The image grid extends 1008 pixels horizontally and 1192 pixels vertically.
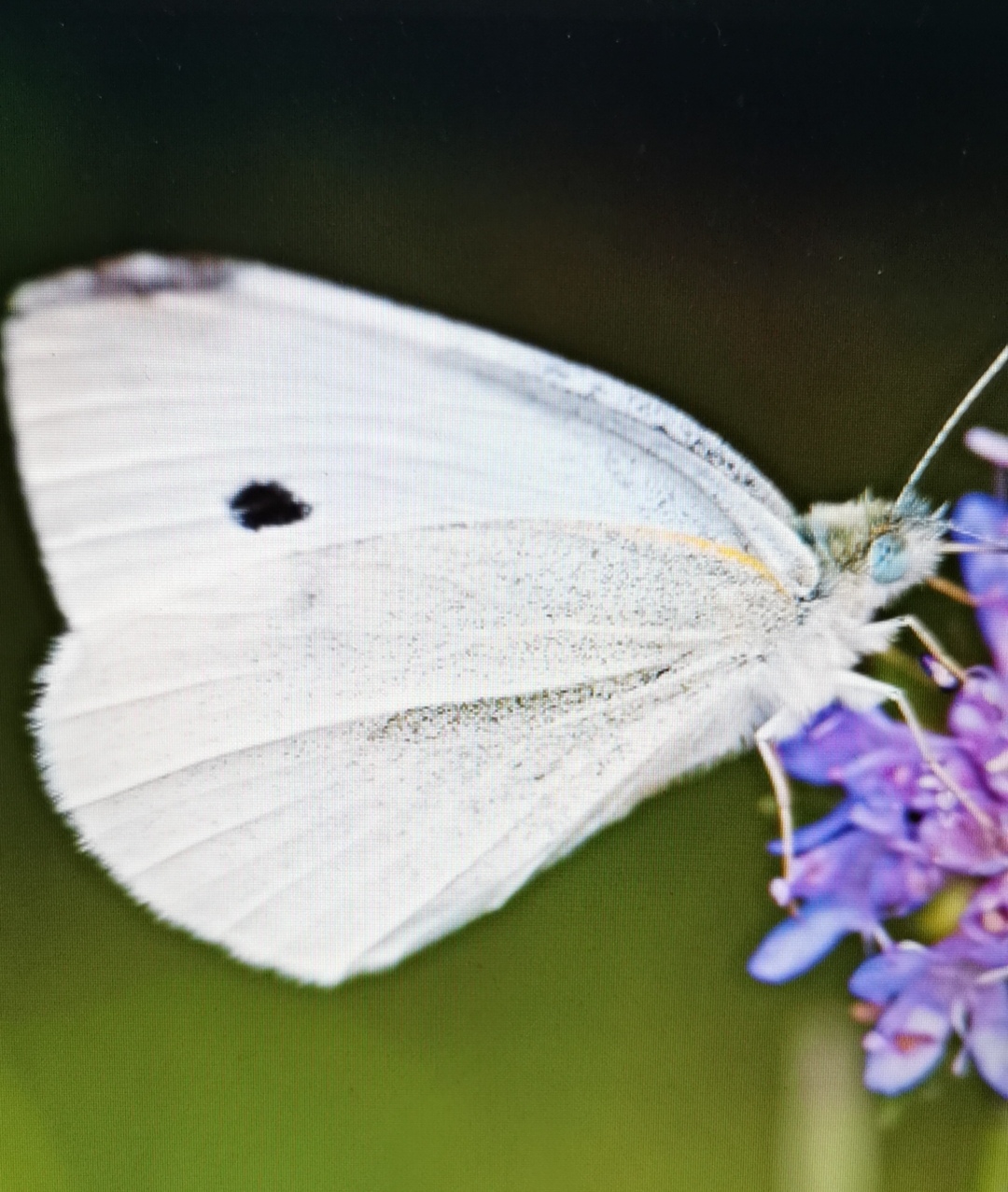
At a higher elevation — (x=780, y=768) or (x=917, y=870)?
(x=780, y=768)

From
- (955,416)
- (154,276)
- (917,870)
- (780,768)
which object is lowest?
(917,870)

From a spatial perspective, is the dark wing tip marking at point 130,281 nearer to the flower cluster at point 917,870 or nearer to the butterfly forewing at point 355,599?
the butterfly forewing at point 355,599

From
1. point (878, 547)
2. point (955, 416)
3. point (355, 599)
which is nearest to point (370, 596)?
point (355, 599)

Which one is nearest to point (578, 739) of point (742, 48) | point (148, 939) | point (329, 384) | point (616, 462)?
point (616, 462)

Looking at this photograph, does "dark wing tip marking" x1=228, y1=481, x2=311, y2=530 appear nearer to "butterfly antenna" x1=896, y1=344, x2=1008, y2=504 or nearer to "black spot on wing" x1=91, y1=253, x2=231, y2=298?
"black spot on wing" x1=91, y1=253, x2=231, y2=298

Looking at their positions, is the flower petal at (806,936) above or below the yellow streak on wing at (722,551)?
below

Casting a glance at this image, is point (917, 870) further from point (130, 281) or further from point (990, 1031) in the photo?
point (130, 281)

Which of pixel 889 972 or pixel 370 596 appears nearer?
pixel 889 972

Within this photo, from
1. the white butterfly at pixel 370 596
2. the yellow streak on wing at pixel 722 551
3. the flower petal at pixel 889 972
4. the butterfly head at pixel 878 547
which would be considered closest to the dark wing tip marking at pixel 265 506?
the white butterfly at pixel 370 596
